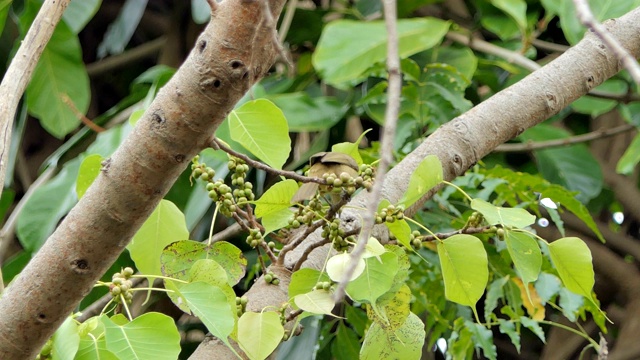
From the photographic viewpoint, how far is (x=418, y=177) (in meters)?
0.58

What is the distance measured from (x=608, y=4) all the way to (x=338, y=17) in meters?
0.61

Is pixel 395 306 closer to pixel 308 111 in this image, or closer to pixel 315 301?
pixel 315 301

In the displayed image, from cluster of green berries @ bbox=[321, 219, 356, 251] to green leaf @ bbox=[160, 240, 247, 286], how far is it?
0.08 metres

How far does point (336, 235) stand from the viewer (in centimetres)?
59

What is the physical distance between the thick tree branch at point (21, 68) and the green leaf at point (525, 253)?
39cm

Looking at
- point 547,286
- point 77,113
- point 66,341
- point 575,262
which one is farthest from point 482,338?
point 77,113

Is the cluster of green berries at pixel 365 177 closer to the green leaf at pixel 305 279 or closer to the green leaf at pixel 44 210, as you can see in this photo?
the green leaf at pixel 305 279

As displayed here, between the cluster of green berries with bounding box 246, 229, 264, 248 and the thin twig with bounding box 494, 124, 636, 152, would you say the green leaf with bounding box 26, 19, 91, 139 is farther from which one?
the cluster of green berries with bounding box 246, 229, 264, 248

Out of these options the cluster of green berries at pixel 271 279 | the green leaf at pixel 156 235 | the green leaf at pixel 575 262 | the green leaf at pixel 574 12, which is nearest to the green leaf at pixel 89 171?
the green leaf at pixel 156 235

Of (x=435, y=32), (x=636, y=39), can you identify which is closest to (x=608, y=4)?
(x=435, y=32)

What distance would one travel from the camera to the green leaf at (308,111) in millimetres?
1318

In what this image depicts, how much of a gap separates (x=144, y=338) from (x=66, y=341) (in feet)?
0.16

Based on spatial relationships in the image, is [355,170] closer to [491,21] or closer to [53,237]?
[53,237]

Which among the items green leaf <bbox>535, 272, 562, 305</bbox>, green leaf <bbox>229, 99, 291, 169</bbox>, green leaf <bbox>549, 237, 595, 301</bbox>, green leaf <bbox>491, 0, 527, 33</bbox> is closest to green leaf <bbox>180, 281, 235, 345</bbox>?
green leaf <bbox>229, 99, 291, 169</bbox>
